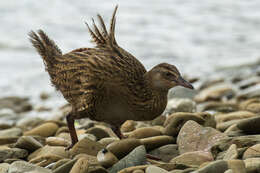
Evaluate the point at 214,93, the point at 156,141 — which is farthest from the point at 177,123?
the point at 214,93

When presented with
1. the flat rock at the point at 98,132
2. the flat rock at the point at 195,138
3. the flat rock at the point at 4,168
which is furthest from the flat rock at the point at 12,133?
the flat rock at the point at 195,138

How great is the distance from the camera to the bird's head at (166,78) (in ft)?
16.7

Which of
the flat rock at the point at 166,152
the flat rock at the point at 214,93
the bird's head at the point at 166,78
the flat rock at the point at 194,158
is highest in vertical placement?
the bird's head at the point at 166,78

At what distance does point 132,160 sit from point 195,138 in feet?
2.78

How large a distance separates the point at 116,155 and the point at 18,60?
11615 millimetres

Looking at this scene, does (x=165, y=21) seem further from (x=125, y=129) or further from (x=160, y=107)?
(x=160, y=107)

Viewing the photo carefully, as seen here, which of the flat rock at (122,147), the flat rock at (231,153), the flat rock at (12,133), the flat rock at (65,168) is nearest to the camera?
the flat rock at (231,153)

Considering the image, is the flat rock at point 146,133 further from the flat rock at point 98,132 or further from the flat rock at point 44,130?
the flat rock at point 44,130

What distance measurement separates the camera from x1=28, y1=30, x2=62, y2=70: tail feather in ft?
20.0

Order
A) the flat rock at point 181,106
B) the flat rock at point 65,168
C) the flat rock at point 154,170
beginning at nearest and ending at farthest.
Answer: the flat rock at point 154,170 → the flat rock at point 65,168 → the flat rock at point 181,106

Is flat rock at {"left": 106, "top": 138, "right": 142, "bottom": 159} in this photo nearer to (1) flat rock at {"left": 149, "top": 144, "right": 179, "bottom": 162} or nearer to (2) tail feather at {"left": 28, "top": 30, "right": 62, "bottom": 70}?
(1) flat rock at {"left": 149, "top": 144, "right": 179, "bottom": 162}

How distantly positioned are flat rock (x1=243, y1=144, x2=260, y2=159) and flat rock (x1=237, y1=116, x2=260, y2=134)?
76 centimetres

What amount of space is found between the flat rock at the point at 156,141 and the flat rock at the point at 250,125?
0.77 meters

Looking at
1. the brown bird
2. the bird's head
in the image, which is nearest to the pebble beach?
the brown bird
